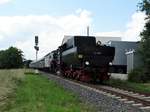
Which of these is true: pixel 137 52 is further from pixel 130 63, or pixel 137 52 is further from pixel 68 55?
pixel 68 55

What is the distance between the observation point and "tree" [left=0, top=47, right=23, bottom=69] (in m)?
106

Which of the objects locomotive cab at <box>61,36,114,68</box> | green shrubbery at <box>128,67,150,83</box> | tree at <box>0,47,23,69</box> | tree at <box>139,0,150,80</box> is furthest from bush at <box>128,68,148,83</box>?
tree at <box>0,47,23,69</box>

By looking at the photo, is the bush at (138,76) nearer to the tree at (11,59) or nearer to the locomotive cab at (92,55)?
the locomotive cab at (92,55)

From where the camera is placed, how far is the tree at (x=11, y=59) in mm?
105688

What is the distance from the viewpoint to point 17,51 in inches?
4304

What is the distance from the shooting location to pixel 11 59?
106875mm

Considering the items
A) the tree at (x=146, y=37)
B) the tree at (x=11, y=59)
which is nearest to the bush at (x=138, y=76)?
the tree at (x=146, y=37)

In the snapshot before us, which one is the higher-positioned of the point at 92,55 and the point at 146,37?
the point at 146,37

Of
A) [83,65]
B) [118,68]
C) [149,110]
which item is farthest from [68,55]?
[118,68]

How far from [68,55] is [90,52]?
490 cm

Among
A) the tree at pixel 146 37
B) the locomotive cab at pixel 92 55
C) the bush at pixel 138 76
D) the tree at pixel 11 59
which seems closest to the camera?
the locomotive cab at pixel 92 55

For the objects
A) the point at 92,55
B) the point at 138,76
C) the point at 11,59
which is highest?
the point at 11,59

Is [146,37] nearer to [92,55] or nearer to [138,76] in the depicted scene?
[138,76]

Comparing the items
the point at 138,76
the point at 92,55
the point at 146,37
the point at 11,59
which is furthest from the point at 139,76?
the point at 11,59
